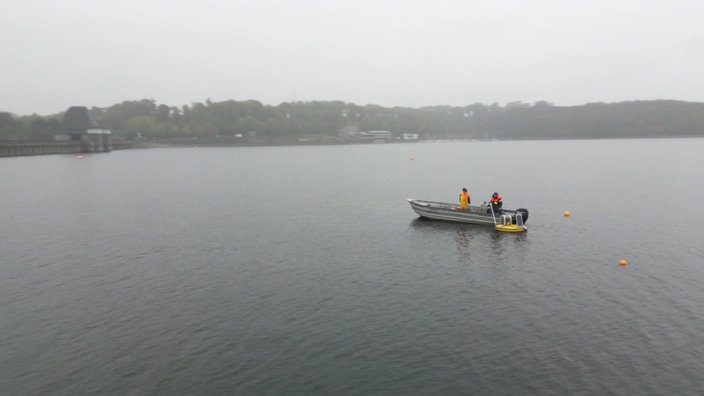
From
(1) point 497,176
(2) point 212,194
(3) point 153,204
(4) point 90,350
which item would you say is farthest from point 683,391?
(1) point 497,176

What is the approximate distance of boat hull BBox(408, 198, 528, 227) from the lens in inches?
2033

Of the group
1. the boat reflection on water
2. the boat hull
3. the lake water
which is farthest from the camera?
the boat hull

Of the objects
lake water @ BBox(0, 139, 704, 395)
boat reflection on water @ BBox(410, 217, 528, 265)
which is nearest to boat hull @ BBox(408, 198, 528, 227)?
boat reflection on water @ BBox(410, 217, 528, 265)

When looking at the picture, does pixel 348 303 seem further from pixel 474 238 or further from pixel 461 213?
pixel 461 213

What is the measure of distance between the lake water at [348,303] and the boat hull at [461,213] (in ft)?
4.06

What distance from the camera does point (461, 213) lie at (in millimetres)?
53812

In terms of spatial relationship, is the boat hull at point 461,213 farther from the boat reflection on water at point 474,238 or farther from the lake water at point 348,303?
the lake water at point 348,303

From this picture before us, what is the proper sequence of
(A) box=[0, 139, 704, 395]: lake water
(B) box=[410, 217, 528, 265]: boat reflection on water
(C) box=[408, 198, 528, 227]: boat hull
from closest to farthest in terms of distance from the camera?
(A) box=[0, 139, 704, 395]: lake water → (B) box=[410, 217, 528, 265]: boat reflection on water → (C) box=[408, 198, 528, 227]: boat hull

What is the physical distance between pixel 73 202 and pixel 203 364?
6308cm

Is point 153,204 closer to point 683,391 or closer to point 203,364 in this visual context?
point 203,364

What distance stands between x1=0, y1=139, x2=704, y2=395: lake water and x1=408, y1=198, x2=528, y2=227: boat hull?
4.06 feet

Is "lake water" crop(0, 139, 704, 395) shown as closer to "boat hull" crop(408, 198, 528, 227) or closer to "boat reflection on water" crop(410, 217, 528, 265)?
"boat reflection on water" crop(410, 217, 528, 265)

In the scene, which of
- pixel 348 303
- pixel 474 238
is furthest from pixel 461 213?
pixel 348 303

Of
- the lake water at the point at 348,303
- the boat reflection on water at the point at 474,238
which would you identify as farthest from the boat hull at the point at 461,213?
the lake water at the point at 348,303
